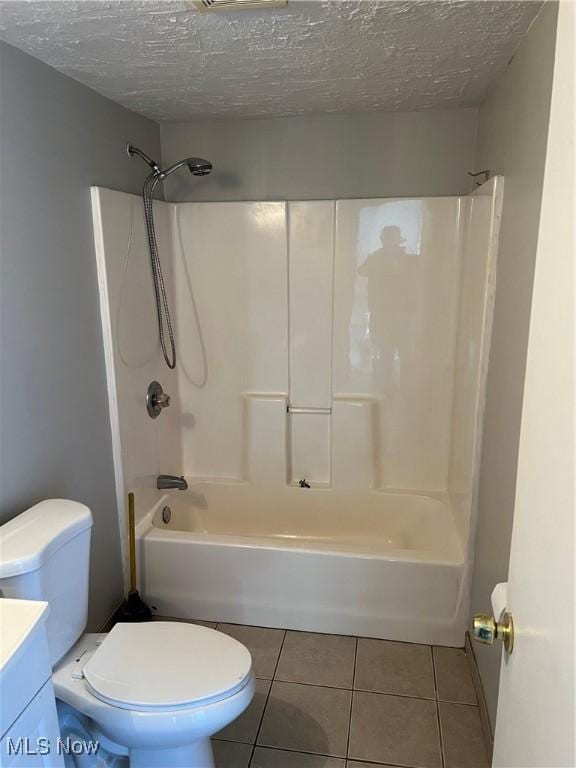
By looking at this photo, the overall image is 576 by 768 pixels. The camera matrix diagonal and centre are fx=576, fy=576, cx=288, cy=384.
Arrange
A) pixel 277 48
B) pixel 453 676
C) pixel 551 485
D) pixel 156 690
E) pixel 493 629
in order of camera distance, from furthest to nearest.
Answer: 1. pixel 453 676
2. pixel 277 48
3. pixel 156 690
4. pixel 493 629
5. pixel 551 485

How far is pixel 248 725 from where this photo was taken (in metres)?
2.00

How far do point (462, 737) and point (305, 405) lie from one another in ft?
5.09

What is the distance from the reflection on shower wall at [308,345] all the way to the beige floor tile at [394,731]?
2.38 ft

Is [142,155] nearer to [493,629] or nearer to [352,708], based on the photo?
[493,629]

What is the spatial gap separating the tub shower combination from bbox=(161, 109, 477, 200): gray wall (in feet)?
0.35

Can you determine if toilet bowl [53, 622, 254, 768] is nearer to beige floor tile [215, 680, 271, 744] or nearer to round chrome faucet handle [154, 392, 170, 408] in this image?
beige floor tile [215, 680, 271, 744]

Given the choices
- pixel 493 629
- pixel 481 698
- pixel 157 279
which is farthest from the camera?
pixel 157 279

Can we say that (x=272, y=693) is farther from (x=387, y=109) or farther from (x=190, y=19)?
(x=387, y=109)

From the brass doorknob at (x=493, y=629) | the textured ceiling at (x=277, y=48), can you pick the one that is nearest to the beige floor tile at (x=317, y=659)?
the brass doorknob at (x=493, y=629)

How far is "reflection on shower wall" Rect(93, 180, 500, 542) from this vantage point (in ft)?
A: 8.60

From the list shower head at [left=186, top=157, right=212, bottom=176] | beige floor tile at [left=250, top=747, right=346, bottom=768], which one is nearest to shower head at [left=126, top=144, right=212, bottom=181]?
shower head at [left=186, top=157, right=212, bottom=176]

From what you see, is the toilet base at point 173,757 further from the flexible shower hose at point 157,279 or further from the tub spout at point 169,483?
the flexible shower hose at point 157,279

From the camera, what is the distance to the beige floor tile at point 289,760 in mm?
1846

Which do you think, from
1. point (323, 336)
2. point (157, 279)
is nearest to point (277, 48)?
point (157, 279)
